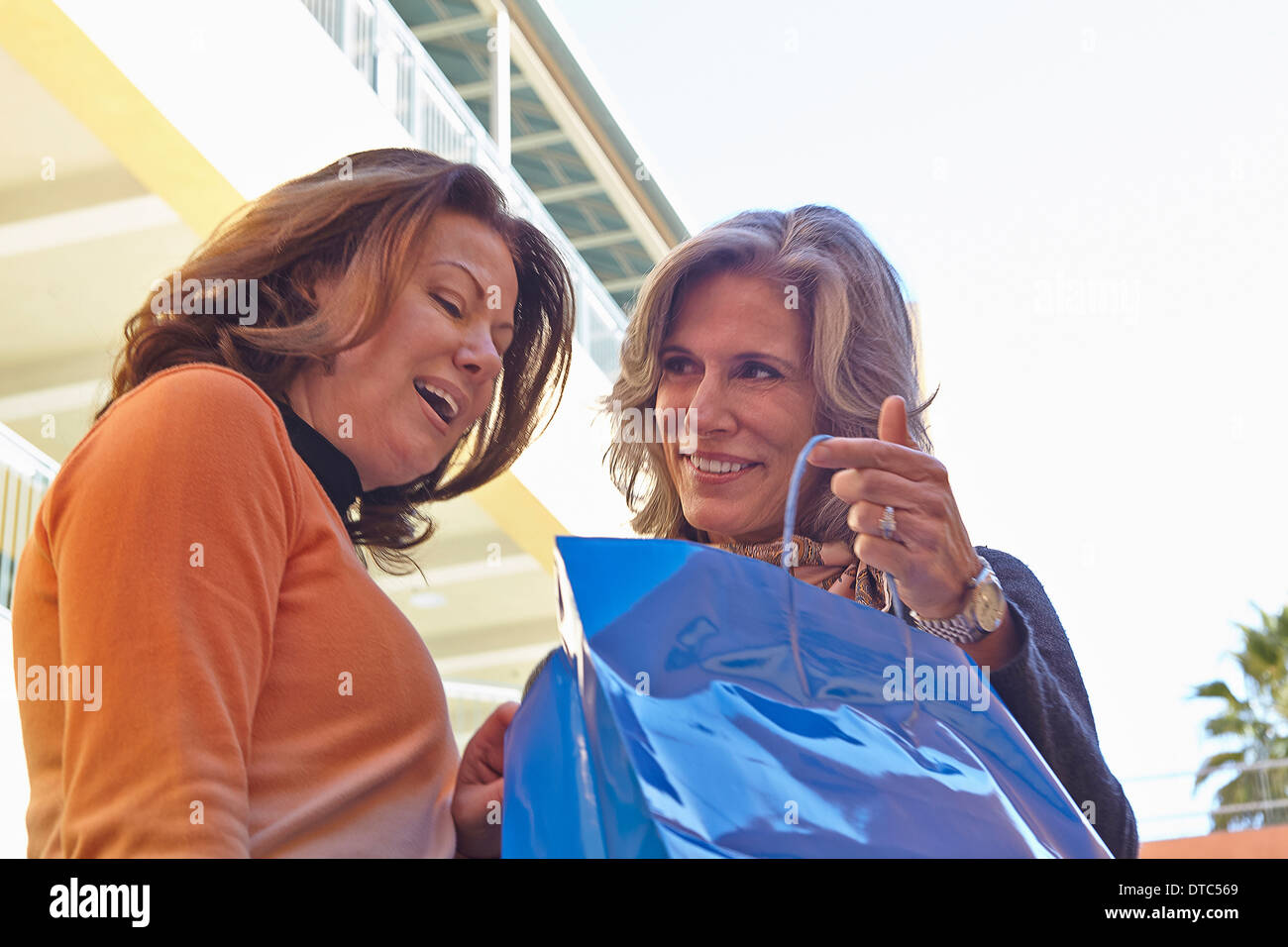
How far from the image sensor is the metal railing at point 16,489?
606cm

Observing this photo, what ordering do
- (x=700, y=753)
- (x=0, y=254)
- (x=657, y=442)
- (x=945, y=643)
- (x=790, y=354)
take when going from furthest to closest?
1. (x=0, y=254)
2. (x=657, y=442)
3. (x=790, y=354)
4. (x=945, y=643)
5. (x=700, y=753)

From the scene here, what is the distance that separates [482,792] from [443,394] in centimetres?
58

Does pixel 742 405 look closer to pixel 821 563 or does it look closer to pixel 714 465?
pixel 714 465

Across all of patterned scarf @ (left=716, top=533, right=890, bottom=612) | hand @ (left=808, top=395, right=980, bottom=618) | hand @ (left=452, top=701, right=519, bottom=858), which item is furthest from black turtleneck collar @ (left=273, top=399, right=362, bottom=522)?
hand @ (left=808, top=395, right=980, bottom=618)

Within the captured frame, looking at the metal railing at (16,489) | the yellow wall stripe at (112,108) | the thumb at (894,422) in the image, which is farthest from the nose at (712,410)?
the metal railing at (16,489)

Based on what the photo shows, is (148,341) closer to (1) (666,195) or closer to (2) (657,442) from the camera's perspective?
(2) (657,442)

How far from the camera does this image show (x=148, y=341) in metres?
1.61

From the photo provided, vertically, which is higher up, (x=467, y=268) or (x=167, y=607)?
(x=467, y=268)

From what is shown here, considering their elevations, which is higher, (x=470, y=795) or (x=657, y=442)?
(x=657, y=442)

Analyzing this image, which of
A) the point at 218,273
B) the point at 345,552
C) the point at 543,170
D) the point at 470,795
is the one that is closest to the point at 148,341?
the point at 218,273

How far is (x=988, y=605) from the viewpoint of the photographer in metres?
1.55

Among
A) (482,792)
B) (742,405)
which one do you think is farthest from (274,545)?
(742,405)

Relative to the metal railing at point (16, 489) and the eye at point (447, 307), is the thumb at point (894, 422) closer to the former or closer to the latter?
the eye at point (447, 307)

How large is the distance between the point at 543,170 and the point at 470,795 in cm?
1342
